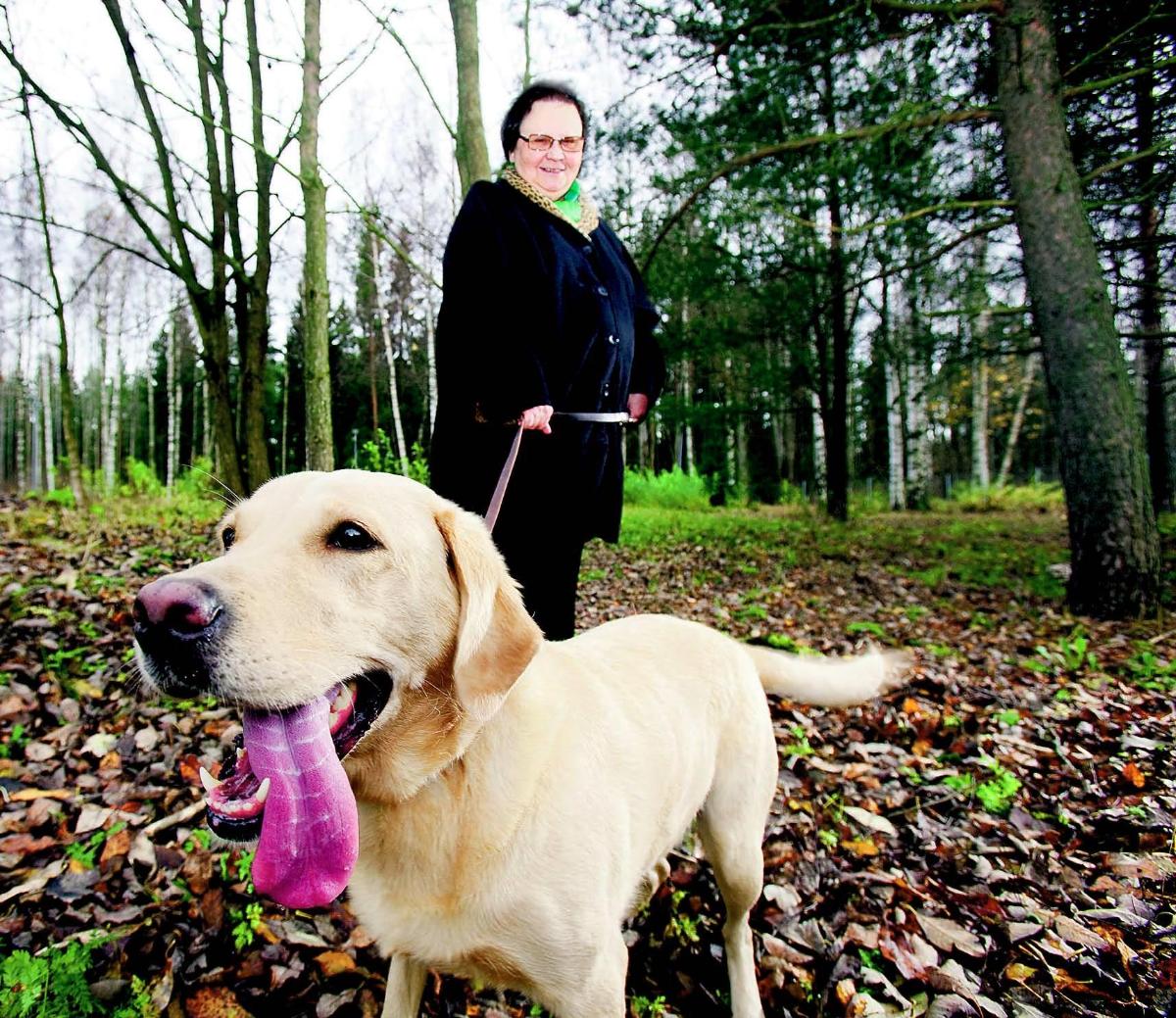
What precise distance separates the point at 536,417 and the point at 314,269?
5.76 meters

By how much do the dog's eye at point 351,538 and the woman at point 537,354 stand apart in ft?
3.09

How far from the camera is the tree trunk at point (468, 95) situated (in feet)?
19.4

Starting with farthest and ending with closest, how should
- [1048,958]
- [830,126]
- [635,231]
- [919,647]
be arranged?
[635,231], [830,126], [919,647], [1048,958]

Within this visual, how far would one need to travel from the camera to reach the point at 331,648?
1.42 metres

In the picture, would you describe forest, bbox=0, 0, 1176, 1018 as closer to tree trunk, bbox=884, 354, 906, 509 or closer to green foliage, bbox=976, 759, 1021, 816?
green foliage, bbox=976, 759, 1021, 816

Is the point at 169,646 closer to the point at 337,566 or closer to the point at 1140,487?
the point at 337,566

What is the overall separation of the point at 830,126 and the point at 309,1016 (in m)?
11.0

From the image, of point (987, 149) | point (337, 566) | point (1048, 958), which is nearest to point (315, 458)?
point (337, 566)

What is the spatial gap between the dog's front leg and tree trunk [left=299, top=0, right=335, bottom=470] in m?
5.36

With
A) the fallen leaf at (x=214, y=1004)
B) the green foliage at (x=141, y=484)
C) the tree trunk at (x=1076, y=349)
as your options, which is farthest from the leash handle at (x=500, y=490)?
the green foliage at (x=141, y=484)

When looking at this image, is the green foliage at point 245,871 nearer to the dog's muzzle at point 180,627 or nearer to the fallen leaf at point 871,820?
the dog's muzzle at point 180,627

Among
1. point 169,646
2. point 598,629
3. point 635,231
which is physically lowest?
point 598,629

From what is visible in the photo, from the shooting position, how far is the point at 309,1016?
1932 millimetres

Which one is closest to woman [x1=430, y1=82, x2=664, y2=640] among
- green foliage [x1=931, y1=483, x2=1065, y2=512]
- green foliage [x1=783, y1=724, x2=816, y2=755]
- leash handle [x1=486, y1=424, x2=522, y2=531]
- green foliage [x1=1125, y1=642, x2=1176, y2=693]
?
leash handle [x1=486, y1=424, x2=522, y2=531]
